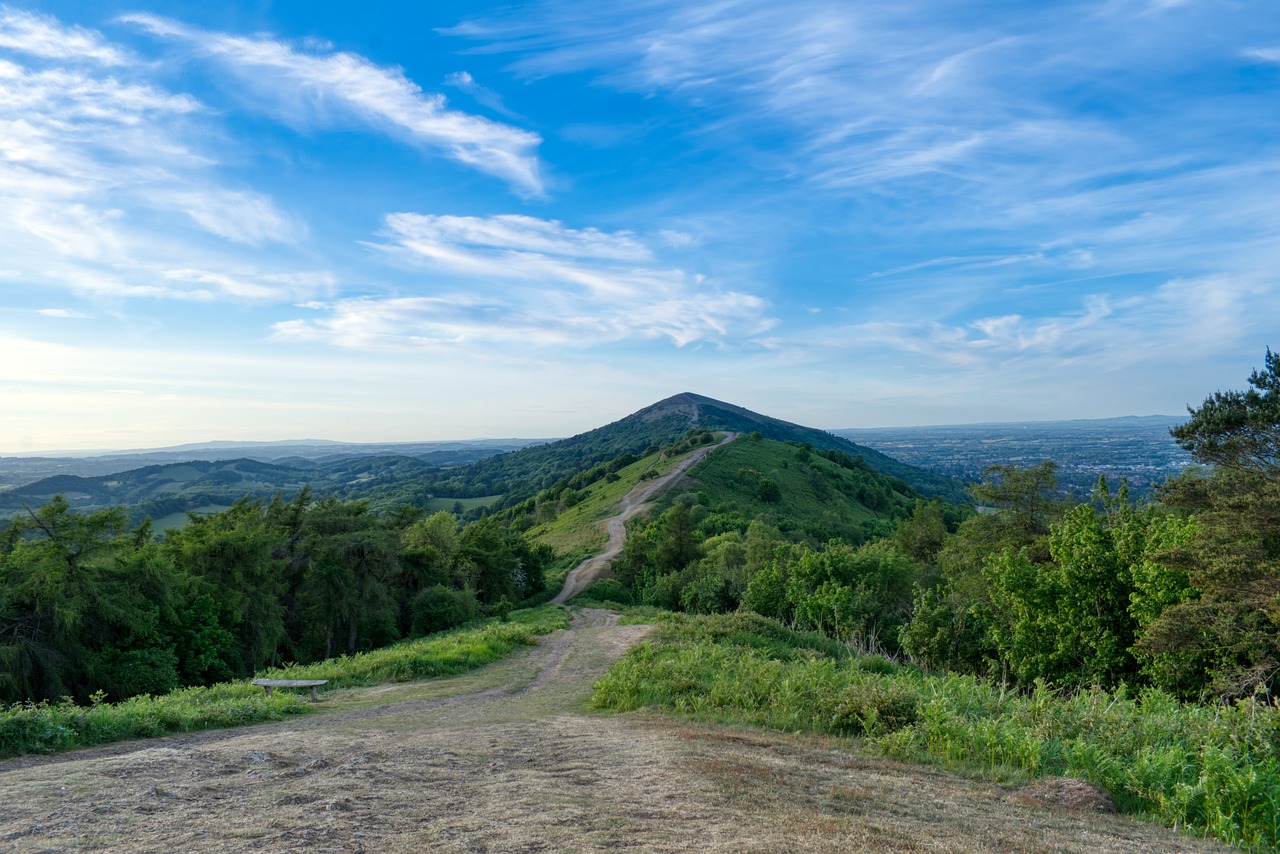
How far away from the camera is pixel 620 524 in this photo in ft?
226

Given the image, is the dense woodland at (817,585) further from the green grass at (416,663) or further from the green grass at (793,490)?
the green grass at (793,490)

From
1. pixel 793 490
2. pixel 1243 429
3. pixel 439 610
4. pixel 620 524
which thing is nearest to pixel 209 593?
pixel 439 610

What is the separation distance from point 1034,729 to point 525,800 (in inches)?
281

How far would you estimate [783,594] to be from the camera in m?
33.6

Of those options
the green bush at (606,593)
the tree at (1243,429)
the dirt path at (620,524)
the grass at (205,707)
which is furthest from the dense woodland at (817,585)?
the grass at (205,707)

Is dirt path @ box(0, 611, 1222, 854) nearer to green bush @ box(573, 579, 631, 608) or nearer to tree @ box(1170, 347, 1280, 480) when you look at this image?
tree @ box(1170, 347, 1280, 480)

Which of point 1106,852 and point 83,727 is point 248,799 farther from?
point 1106,852

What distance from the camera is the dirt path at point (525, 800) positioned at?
5.62 meters

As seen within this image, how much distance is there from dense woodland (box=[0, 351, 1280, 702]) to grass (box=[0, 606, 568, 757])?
849 cm

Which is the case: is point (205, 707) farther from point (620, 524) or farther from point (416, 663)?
point (620, 524)

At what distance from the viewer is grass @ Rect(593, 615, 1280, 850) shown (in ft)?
23.4

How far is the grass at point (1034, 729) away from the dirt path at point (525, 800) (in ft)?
2.43

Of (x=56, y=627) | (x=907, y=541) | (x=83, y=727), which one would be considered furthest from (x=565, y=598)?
(x=83, y=727)

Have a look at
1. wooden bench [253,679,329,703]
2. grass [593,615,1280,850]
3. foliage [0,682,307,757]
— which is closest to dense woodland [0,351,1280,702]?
grass [593,615,1280,850]
